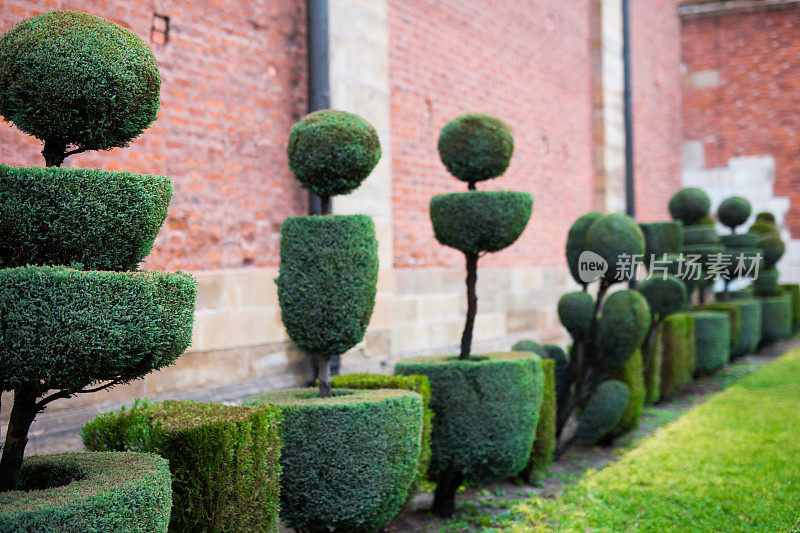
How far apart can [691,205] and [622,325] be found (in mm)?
3944

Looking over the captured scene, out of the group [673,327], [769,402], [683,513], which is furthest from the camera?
[673,327]

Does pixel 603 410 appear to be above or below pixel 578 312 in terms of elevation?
below

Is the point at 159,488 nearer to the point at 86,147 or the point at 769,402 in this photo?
the point at 86,147

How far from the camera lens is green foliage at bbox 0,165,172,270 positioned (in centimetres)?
227

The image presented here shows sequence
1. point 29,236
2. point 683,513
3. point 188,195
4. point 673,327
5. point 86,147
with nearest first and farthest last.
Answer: point 29,236
point 86,147
point 683,513
point 188,195
point 673,327

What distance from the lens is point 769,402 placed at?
709 cm

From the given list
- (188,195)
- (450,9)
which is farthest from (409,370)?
(450,9)

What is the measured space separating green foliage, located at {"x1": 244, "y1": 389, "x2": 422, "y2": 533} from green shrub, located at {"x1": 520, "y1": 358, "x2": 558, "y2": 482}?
5.76ft

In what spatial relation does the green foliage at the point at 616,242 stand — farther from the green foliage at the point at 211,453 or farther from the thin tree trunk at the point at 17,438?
the thin tree trunk at the point at 17,438

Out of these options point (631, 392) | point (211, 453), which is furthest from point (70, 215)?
point (631, 392)

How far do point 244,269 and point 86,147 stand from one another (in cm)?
271

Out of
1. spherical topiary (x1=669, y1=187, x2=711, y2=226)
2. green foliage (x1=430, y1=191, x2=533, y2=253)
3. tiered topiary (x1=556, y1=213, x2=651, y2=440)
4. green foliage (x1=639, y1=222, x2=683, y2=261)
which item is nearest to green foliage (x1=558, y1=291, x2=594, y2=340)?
tiered topiary (x1=556, y1=213, x2=651, y2=440)

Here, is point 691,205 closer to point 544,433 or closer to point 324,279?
point 544,433

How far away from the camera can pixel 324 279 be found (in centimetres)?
362
